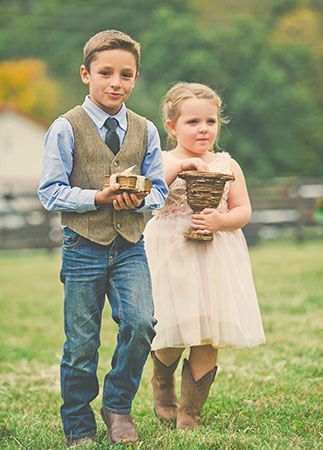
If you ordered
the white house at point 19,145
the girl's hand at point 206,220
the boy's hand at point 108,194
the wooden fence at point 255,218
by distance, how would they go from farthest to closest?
the white house at point 19,145, the wooden fence at point 255,218, the girl's hand at point 206,220, the boy's hand at point 108,194

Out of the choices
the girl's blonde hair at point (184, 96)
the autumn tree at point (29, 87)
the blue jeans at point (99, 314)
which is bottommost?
the blue jeans at point (99, 314)

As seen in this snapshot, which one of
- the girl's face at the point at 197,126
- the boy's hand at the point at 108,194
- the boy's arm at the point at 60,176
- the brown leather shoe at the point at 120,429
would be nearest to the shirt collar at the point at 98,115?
the boy's arm at the point at 60,176

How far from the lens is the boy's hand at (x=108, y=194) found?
385 centimetres

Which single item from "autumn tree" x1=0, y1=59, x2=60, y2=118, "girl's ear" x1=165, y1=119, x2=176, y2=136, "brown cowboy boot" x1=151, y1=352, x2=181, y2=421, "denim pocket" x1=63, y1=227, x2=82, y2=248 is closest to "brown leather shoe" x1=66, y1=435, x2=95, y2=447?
"brown cowboy boot" x1=151, y1=352, x2=181, y2=421

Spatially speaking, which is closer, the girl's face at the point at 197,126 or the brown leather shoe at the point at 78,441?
the brown leather shoe at the point at 78,441

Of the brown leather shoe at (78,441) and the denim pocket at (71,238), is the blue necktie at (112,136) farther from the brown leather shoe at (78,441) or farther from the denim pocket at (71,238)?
the brown leather shoe at (78,441)

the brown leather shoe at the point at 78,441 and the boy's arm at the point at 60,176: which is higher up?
the boy's arm at the point at 60,176

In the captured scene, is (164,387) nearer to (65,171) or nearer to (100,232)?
(100,232)

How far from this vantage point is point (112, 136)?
409cm

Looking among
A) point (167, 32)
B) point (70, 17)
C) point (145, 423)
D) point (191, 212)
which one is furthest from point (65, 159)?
point (70, 17)

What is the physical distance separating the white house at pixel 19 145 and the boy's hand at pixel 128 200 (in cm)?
5580

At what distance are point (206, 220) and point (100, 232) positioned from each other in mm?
653

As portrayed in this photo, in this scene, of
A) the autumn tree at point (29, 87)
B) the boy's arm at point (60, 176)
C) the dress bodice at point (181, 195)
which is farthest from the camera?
the autumn tree at point (29, 87)

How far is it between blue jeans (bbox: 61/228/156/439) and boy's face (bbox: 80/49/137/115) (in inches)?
23.2
